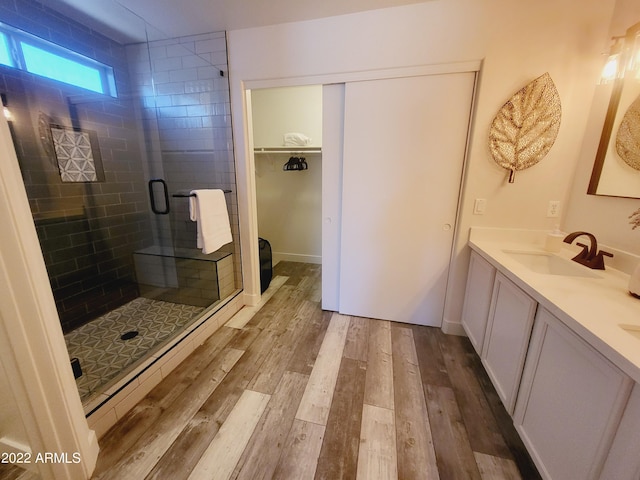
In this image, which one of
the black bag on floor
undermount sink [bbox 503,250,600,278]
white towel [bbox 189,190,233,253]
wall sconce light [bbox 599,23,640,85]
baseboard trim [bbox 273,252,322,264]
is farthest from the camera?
baseboard trim [bbox 273,252,322,264]

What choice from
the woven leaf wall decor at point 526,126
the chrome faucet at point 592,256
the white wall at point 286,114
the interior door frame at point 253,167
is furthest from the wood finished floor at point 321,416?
the white wall at point 286,114

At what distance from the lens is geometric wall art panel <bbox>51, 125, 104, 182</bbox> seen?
2.10m

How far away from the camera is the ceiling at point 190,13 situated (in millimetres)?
1731

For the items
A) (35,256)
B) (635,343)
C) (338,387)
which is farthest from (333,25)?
(338,387)

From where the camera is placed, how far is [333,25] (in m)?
1.87

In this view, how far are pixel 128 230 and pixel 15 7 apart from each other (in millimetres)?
1850

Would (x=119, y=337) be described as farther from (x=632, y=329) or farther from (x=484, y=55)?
(x=484, y=55)

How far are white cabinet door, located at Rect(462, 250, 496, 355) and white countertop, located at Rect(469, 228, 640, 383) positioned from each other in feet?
0.44

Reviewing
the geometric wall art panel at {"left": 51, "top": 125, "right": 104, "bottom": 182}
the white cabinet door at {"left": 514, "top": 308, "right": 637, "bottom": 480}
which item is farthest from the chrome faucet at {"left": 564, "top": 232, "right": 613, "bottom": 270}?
the geometric wall art panel at {"left": 51, "top": 125, "right": 104, "bottom": 182}

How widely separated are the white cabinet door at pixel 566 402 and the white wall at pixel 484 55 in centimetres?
99

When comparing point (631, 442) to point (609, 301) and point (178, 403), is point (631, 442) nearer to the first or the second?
point (609, 301)

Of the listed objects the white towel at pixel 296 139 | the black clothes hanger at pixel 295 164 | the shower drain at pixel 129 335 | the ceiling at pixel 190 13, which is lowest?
the shower drain at pixel 129 335

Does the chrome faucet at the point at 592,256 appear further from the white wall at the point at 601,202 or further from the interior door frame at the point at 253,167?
the interior door frame at the point at 253,167

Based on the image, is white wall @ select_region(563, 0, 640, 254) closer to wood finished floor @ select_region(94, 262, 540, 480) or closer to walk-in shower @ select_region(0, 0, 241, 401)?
wood finished floor @ select_region(94, 262, 540, 480)
